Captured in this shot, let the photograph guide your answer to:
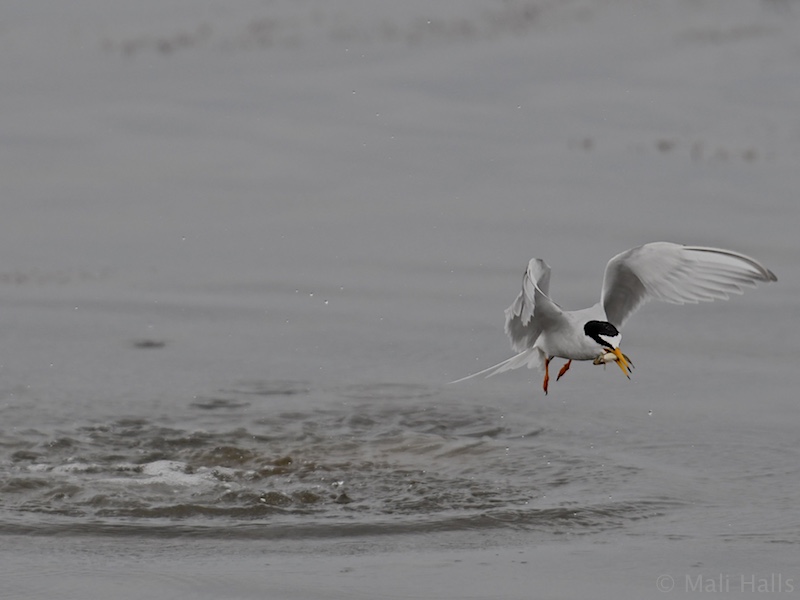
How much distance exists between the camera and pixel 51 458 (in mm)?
8125

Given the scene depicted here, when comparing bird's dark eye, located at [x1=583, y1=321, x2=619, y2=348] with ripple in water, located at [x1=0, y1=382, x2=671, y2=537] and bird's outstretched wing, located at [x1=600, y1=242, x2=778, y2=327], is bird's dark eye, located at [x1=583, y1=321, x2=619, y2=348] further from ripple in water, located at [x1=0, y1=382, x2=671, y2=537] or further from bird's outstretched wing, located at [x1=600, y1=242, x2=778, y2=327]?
ripple in water, located at [x1=0, y1=382, x2=671, y2=537]

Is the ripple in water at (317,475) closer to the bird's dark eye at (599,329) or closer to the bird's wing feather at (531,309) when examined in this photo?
the bird's wing feather at (531,309)

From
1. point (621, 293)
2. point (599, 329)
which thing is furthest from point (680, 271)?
point (599, 329)

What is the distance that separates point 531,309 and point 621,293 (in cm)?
95

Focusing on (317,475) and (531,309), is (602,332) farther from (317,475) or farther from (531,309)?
(317,475)

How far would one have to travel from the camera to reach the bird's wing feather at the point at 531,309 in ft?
23.3

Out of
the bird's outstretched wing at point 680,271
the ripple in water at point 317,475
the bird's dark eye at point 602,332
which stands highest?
the bird's outstretched wing at point 680,271

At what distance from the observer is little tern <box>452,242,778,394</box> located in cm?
739

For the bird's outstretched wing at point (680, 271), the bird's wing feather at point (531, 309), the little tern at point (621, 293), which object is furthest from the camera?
the bird's outstretched wing at point (680, 271)

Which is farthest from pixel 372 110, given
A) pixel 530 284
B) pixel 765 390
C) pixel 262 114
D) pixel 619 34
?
pixel 530 284

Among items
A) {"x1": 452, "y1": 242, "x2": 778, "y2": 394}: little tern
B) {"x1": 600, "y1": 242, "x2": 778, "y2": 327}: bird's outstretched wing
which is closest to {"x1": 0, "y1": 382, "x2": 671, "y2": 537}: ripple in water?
{"x1": 452, "y1": 242, "x2": 778, "y2": 394}: little tern

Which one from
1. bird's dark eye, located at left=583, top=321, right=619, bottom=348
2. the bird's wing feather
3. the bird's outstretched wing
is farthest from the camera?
the bird's outstretched wing

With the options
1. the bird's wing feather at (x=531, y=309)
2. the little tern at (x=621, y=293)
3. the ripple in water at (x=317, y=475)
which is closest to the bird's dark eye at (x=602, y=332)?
the little tern at (x=621, y=293)

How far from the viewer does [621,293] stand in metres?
7.96
